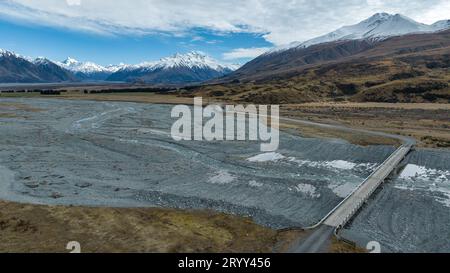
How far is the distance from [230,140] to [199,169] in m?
25.3

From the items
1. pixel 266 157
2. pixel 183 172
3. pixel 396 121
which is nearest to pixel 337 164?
pixel 266 157

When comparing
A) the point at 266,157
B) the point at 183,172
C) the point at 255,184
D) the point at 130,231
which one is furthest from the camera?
the point at 266,157

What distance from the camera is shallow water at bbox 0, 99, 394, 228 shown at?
141 ft

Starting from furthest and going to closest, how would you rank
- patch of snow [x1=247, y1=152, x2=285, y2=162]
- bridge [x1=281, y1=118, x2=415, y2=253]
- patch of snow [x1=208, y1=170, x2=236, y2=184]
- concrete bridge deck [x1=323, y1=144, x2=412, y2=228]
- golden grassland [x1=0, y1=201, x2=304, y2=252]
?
1. patch of snow [x1=247, y1=152, x2=285, y2=162]
2. patch of snow [x1=208, y1=170, x2=236, y2=184]
3. concrete bridge deck [x1=323, y1=144, x2=412, y2=228]
4. bridge [x1=281, y1=118, x2=415, y2=253]
5. golden grassland [x1=0, y1=201, x2=304, y2=252]

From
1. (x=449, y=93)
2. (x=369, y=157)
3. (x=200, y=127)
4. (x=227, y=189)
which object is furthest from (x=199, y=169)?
(x=449, y=93)

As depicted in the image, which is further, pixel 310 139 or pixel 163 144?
pixel 310 139

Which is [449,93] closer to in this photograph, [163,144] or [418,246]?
[163,144]

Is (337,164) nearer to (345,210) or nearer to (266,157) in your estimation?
(266,157)

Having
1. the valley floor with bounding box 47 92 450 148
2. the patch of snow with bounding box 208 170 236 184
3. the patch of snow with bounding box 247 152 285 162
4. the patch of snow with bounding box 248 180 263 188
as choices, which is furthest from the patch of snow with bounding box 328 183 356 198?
the valley floor with bounding box 47 92 450 148

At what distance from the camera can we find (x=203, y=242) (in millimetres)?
31984

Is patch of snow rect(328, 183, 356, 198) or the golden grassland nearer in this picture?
the golden grassland

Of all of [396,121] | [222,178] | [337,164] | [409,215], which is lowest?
[409,215]

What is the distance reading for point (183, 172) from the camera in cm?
5588

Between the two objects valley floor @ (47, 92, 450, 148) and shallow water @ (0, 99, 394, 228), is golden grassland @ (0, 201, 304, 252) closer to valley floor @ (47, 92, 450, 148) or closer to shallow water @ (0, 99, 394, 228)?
shallow water @ (0, 99, 394, 228)
